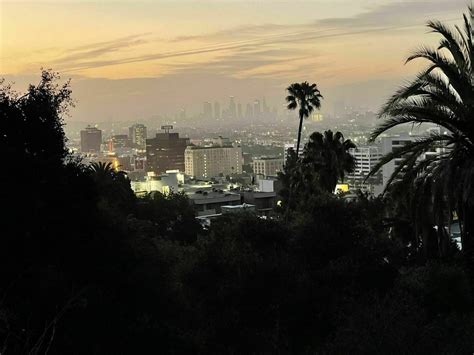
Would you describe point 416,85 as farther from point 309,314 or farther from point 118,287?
point 118,287

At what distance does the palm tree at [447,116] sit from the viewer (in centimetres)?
945

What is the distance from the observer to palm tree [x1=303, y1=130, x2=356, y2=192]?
2953 cm

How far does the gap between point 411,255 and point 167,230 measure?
870 inches

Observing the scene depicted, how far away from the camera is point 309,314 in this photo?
43.7 ft

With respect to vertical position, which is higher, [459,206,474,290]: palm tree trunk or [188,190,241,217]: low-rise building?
[459,206,474,290]: palm tree trunk

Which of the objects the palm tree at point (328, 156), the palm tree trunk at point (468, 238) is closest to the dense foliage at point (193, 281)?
the palm tree trunk at point (468, 238)

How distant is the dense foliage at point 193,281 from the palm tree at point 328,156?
42.2 feet

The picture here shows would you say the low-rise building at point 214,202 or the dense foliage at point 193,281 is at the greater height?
the dense foliage at point 193,281

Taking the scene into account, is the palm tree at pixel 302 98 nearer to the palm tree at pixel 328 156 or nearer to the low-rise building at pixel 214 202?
the palm tree at pixel 328 156

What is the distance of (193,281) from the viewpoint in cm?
1409

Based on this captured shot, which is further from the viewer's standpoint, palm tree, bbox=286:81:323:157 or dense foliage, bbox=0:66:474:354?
palm tree, bbox=286:81:323:157

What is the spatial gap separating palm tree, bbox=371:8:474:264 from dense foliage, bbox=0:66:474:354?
1888 millimetres

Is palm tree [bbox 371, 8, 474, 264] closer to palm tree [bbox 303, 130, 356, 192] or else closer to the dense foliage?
the dense foliage

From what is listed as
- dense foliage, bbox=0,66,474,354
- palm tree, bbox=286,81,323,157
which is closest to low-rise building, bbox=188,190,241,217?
palm tree, bbox=286,81,323,157
